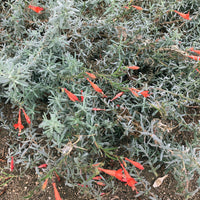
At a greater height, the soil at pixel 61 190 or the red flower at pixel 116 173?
the red flower at pixel 116 173

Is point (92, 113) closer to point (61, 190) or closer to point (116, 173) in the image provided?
point (116, 173)

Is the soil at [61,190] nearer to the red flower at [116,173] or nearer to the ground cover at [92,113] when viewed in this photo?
the ground cover at [92,113]

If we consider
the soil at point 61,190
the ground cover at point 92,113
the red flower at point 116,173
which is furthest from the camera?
the soil at point 61,190

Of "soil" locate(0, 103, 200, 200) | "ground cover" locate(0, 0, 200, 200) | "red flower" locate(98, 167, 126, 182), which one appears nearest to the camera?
"red flower" locate(98, 167, 126, 182)

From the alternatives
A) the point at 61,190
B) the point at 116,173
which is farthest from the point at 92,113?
the point at 61,190

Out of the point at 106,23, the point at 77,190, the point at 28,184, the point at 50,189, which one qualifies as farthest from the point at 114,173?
the point at 106,23

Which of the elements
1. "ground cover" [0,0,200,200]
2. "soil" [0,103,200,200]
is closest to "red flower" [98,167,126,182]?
"ground cover" [0,0,200,200]

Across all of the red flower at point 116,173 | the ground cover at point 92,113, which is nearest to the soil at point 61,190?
the ground cover at point 92,113

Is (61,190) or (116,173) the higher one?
(116,173)

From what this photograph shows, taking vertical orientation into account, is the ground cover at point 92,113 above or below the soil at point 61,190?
above

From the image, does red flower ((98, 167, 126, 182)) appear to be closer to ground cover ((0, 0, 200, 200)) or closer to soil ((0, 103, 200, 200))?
ground cover ((0, 0, 200, 200))

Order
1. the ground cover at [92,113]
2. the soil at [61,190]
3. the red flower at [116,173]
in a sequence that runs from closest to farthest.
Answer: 1. the red flower at [116,173]
2. the ground cover at [92,113]
3. the soil at [61,190]

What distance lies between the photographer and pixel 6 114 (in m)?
2.46

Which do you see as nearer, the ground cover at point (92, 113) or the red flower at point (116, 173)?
the red flower at point (116, 173)
